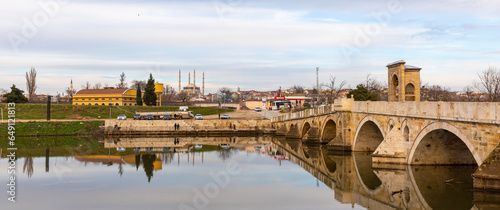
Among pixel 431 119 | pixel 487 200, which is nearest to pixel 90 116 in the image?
pixel 431 119

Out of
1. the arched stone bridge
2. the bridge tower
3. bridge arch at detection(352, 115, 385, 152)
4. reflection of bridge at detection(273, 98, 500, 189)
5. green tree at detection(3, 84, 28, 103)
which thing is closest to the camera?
reflection of bridge at detection(273, 98, 500, 189)

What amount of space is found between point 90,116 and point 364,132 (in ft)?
152

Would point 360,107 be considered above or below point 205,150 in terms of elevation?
above

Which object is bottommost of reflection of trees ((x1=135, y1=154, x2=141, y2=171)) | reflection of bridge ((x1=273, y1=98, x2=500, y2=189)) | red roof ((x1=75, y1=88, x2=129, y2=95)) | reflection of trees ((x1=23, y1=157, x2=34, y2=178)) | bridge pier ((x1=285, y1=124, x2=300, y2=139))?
reflection of trees ((x1=135, y1=154, x2=141, y2=171))

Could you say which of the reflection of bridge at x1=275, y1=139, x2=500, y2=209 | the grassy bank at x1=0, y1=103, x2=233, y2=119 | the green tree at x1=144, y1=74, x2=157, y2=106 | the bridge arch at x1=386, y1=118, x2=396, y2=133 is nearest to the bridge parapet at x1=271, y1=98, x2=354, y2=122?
the reflection of bridge at x1=275, y1=139, x2=500, y2=209

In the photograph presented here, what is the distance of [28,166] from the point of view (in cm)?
3145

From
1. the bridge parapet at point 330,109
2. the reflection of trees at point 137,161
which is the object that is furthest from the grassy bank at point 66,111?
the reflection of trees at point 137,161

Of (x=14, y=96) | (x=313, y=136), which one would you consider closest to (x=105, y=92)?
(x=14, y=96)

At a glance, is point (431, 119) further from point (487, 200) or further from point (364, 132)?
point (364, 132)

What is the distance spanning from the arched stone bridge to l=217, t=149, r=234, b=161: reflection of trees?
7859 millimetres

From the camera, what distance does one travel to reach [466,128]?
65.9 ft

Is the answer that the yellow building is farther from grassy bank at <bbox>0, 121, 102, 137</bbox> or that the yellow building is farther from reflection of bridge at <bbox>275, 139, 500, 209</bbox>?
reflection of bridge at <bbox>275, 139, 500, 209</bbox>

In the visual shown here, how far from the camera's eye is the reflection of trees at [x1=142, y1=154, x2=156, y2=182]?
2865 cm

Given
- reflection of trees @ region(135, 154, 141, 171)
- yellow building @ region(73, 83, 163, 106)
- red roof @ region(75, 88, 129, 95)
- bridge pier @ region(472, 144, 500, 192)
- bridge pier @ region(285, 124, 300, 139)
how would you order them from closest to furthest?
bridge pier @ region(472, 144, 500, 192), reflection of trees @ region(135, 154, 141, 171), bridge pier @ region(285, 124, 300, 139), yellow building @ region(73, 83, 163, 106), red roof @ region(75, 88, 129, 95)
